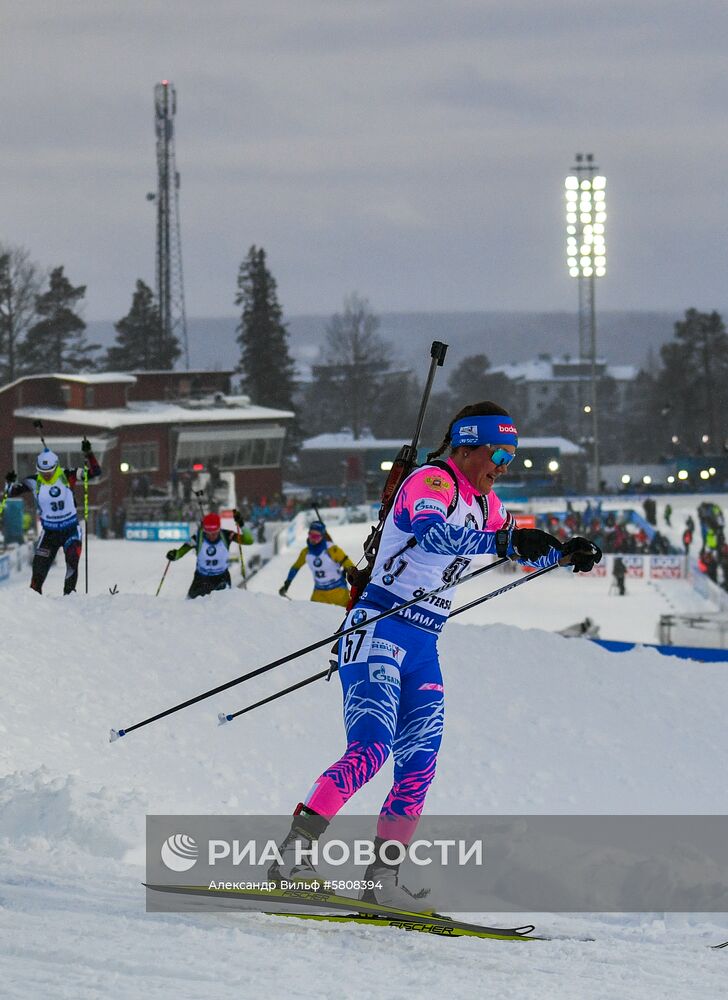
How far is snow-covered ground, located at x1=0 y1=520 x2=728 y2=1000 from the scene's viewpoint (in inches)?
157

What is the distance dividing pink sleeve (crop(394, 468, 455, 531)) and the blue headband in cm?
21

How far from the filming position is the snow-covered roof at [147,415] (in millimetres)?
50000

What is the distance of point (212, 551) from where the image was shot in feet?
49.5

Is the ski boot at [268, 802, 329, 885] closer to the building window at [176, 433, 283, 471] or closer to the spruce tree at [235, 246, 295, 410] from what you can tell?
the building window at [176, 433, 283, 471]

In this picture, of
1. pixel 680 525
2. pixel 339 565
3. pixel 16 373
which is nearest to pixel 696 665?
pixel 339 565

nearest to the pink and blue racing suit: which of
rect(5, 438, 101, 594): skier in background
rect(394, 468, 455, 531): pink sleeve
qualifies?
rect(394, 468, 455, 531): pink sleeve

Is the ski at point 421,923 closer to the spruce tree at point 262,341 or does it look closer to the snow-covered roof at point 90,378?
the snow-covered roof at point 90,378

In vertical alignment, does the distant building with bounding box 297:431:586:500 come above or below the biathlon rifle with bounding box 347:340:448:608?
below

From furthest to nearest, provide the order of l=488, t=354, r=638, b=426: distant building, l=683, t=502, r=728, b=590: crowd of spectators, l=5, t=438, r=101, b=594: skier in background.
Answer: l=488, t=354, r=638, b=426: distant building < l=683, t=502, r=728, b=590: crowd of spectators < l=5, t=438, r=101, b=594: skier in background

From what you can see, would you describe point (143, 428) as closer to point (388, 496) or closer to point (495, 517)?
point (388, 496)

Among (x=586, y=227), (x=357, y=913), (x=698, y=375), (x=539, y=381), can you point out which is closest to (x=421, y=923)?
(x=357, y=913)

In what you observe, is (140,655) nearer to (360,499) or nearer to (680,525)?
(680,525)

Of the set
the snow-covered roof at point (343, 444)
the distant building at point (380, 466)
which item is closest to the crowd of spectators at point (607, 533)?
the distant building at point (380, 466)

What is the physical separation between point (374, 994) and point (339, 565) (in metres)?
11.7
